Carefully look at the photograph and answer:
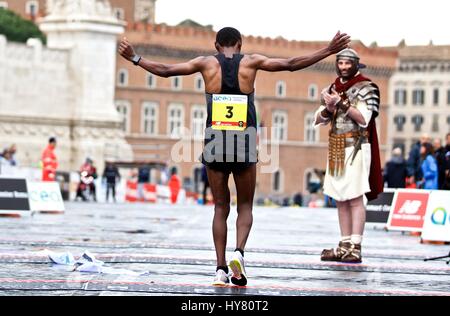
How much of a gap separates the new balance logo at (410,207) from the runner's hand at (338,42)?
11.5 m

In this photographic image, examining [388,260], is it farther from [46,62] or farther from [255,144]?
[46,62]

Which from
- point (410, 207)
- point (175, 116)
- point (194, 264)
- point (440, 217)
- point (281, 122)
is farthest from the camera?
point (281, 122)

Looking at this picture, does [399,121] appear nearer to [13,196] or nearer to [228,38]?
[13,196]

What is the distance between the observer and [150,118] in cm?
11494

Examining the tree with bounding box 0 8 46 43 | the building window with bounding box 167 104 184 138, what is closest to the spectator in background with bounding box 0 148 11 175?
the tree with bounding box 0 8 46 43

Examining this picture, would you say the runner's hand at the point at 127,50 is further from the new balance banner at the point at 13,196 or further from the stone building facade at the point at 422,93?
the stone building facade at the point at 422,93

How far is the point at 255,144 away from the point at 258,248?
17.1 ft

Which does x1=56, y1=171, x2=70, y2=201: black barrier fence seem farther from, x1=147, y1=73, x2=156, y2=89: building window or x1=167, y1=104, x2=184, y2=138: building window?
x1=167, y1=104, x2=184, y2=138: building window

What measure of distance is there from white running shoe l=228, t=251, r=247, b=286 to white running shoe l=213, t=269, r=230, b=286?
0.30ft

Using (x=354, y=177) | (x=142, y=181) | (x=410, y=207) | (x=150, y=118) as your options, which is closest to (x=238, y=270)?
(x=354, y=177)

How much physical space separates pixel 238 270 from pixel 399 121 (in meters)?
135

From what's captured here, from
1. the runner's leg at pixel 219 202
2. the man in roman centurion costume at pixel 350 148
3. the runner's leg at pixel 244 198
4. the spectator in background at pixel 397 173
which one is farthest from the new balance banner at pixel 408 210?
the runner's leg at pixel 219 202

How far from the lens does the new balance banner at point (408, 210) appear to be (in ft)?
73.0

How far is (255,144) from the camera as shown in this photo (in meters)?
11.2
